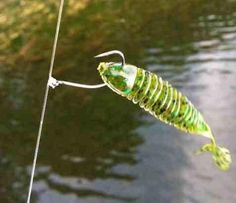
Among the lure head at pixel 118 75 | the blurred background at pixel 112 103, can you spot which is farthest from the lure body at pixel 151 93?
the blurred background at pixel 112 103

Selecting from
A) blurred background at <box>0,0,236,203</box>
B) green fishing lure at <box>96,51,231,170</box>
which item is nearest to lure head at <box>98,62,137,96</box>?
green fishing lure at <box>96,51,231,170</box>

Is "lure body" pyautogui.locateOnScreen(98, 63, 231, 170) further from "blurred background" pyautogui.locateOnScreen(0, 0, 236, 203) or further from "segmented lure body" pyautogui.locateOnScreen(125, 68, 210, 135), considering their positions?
"blurred background" pyautogui.locateOnScreen(0, 0, 236, 203)

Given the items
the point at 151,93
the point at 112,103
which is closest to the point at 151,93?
the point at 151,93

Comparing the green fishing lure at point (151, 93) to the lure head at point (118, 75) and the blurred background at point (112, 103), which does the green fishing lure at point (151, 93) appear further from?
the blurred background at point (112, 103)

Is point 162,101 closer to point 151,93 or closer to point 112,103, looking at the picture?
point 151,93

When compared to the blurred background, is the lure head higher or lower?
lower
